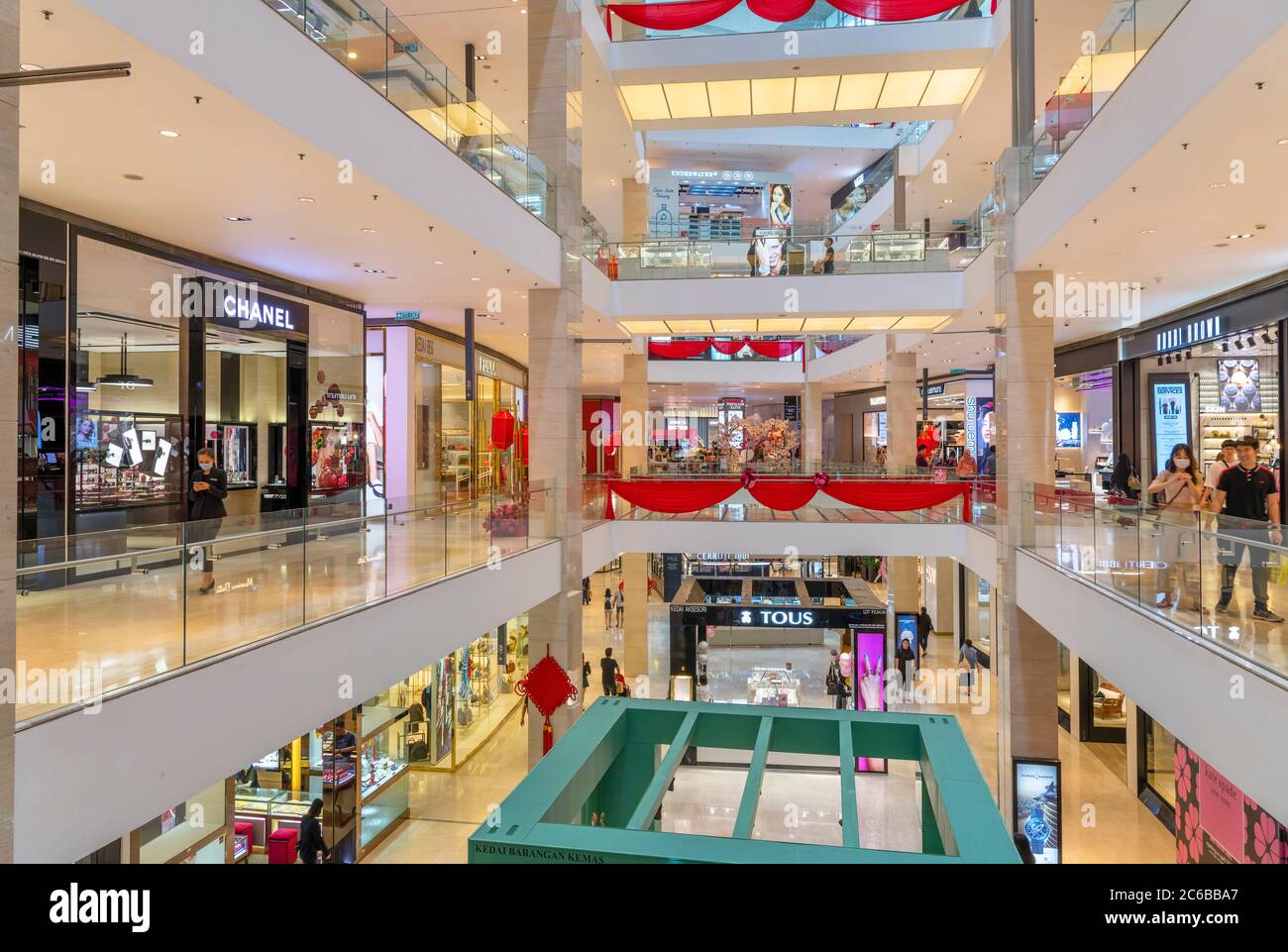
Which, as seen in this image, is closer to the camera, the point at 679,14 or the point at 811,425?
the point at 679,14

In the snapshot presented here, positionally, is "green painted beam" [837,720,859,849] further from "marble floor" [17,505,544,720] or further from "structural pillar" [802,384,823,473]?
"structural pillar" [802,384,823,473]

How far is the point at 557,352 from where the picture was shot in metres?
11.8

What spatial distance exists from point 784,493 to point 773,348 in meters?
15.4

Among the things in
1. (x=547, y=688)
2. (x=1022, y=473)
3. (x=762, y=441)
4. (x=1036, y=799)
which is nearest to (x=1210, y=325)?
(x=1022, y=473)

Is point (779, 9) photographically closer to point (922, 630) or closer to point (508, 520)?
point (508, 520)

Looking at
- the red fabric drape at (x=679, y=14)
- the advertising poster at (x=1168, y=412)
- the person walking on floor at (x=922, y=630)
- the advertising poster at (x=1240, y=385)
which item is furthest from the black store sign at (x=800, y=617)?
the red fabric drape at (x=679, y=14)

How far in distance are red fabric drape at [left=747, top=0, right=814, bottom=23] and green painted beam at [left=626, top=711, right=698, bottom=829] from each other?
11744 millimetres

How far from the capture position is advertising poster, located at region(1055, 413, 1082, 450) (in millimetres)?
20891

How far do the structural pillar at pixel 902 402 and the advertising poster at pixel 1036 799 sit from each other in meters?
10.8

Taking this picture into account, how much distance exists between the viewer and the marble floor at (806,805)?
1066cm

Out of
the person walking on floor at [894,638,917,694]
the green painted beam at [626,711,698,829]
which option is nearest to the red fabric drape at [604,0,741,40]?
the green painted beam at [626,711,698,829]

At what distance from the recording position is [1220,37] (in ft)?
17.2
